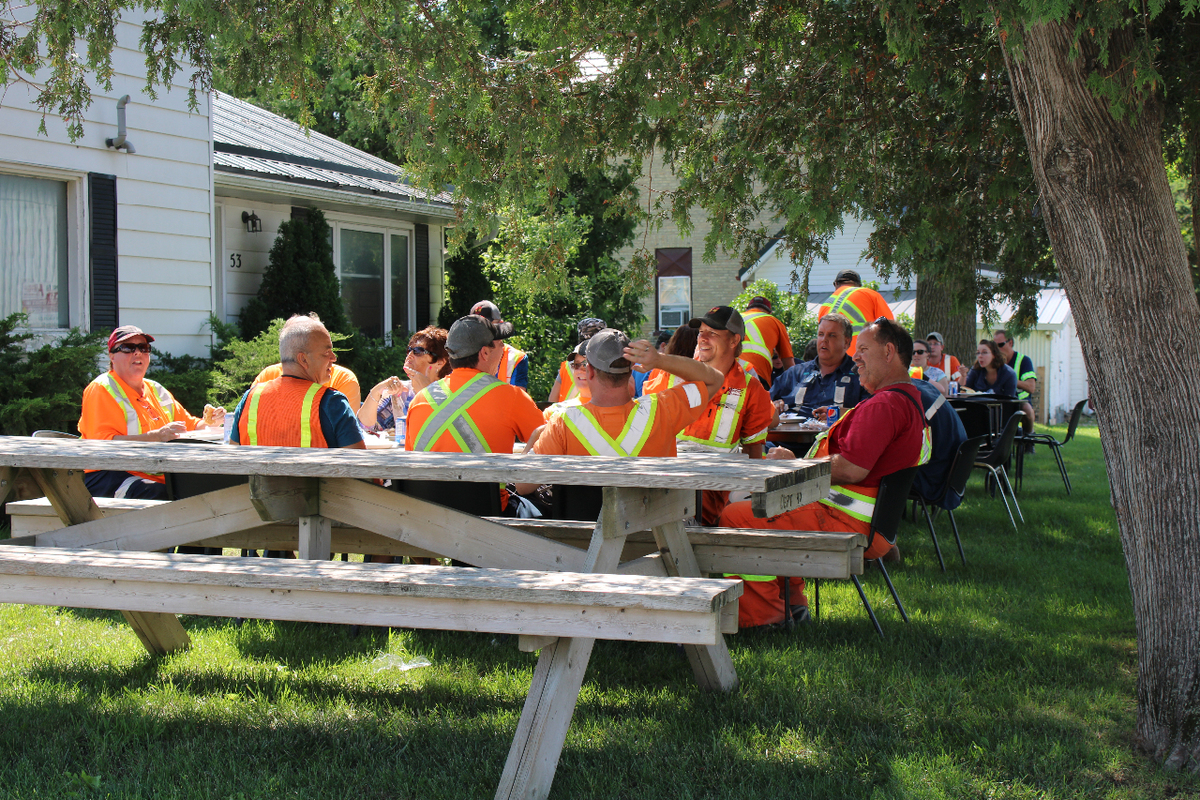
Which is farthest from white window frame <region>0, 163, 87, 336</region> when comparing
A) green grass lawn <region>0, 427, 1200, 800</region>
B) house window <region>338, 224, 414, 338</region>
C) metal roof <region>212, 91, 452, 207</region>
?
green grass lawn <region>0, 427, 1200, 800</region>

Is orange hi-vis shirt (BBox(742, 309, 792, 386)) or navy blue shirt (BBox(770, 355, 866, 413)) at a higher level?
orange hi-vis shirt (BBox(742, 309, 792, 386))

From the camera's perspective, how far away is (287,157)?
12617 millimetres

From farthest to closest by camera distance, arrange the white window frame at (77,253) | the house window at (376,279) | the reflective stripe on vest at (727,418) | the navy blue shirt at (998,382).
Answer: the house window at (376,279), the navy blue shirt at (998,382), the white window frame at (77,253), the reflective stripe on vest at (727,418)

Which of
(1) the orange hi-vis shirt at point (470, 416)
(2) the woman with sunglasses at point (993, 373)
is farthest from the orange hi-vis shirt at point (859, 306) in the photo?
(2) the woman with sunglasses at point (993, 373)

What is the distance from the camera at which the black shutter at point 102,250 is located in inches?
372

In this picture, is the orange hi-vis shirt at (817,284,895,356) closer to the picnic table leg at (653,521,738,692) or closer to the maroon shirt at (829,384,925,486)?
the maroon shirt at (829,384,925,486)

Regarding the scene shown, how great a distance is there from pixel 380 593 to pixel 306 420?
83.4 inches

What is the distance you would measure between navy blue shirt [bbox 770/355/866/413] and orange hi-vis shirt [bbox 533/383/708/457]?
3.22m

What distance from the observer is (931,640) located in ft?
16.4

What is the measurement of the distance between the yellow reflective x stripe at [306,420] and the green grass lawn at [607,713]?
99cm

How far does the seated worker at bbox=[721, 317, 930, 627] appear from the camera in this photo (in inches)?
192

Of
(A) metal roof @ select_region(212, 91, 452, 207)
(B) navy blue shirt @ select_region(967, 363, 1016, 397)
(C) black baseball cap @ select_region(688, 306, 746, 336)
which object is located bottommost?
(B) navy blue shirt @ select_region(967, 363, 1016, 397)

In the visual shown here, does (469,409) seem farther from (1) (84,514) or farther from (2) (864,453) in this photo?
(2) (864,453)

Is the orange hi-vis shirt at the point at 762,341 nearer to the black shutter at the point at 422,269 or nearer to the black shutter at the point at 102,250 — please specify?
the black shutter at the point at 102,250
